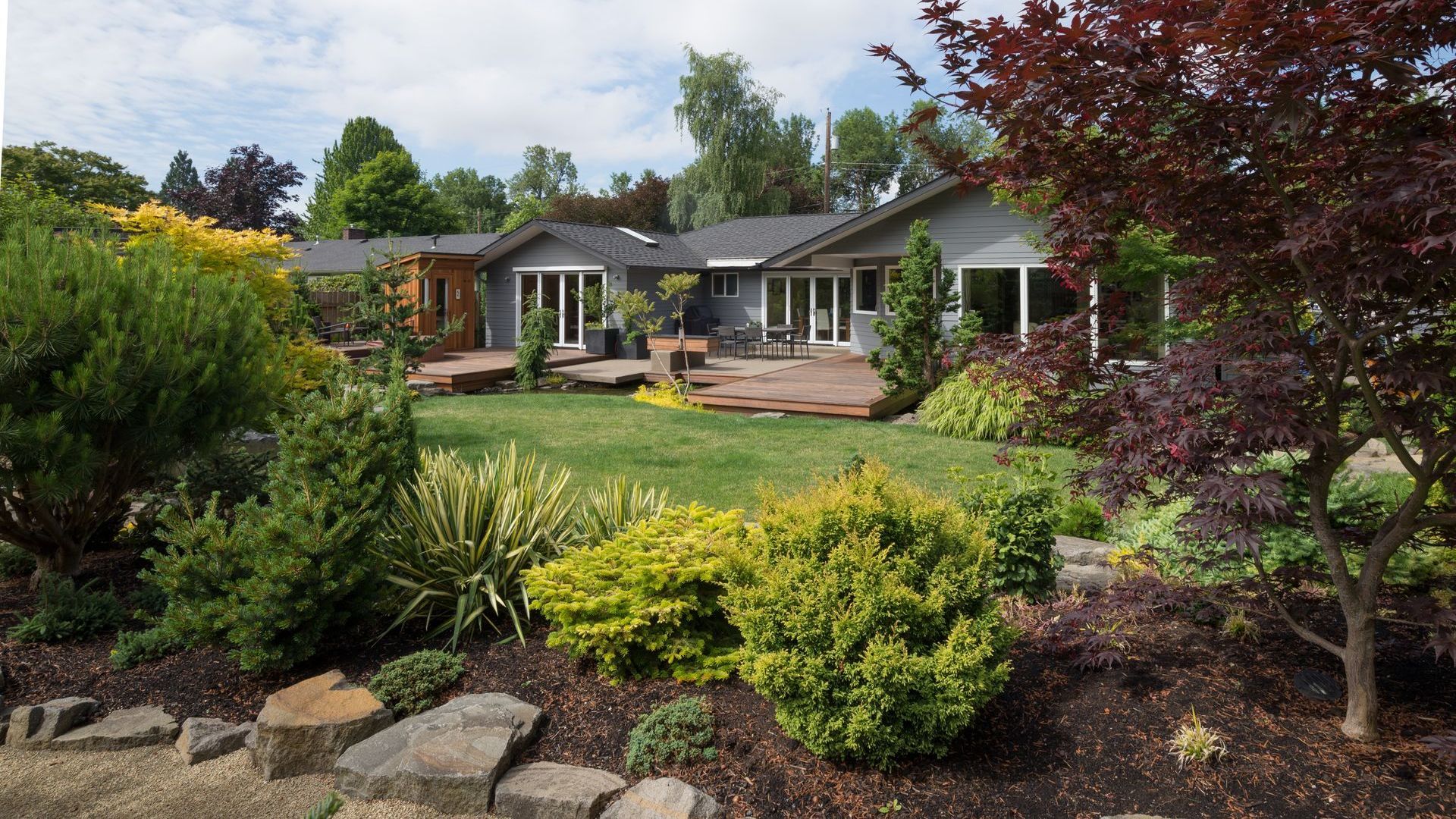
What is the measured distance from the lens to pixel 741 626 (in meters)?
3.06

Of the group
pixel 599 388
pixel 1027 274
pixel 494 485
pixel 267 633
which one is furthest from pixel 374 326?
pixel 1027 274

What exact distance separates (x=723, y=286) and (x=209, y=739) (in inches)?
866

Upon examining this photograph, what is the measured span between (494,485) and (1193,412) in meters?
3.48

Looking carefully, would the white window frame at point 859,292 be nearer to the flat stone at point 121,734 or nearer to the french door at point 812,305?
the french door at point 812,305

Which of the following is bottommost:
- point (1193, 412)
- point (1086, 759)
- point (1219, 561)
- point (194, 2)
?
point (1086, 759)

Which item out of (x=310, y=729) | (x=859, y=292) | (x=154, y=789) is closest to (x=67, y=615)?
(x=154, y=789)

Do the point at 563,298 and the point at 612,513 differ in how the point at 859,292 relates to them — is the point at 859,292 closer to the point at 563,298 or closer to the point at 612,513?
the point at 563,298

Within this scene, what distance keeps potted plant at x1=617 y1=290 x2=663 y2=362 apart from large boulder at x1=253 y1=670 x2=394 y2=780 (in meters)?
14.3

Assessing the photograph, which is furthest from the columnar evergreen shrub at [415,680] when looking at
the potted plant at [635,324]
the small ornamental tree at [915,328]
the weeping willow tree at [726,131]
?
the weeping willow tree at [726,131]

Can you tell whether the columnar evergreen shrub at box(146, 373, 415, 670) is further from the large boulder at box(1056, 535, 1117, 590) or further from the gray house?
the gray house

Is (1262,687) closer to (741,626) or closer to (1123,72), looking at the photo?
(741,626)

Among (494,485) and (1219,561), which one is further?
(494,485)

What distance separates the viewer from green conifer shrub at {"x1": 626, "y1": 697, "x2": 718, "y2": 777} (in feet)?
9.94

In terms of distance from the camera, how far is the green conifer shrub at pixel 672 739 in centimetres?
303
